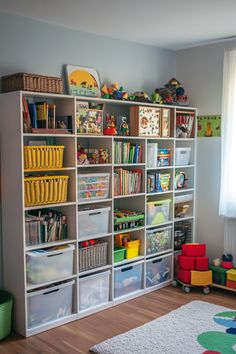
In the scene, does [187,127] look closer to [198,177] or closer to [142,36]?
[198,177]

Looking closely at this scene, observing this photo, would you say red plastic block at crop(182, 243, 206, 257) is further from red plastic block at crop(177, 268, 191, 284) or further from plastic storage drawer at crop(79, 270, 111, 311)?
plastic storage drawer at crop(79, 270, 111, 311)

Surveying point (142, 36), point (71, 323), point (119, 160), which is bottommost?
point (71, 323)

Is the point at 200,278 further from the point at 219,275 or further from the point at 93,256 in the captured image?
the point at 93,256

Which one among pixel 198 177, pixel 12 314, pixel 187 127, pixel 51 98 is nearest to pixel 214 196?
pixel 198 177

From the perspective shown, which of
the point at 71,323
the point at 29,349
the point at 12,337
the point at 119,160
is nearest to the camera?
the point at 29,349

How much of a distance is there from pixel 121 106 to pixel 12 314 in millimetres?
2189

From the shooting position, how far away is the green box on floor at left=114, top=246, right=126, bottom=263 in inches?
151

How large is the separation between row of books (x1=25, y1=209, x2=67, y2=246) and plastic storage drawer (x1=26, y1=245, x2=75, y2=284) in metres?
0.09

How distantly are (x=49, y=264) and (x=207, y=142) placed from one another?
219 centimetres

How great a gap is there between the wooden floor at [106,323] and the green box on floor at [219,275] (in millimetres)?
107

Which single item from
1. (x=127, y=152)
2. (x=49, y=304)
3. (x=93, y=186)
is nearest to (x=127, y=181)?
(x=127, y=152)

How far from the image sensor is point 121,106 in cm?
418

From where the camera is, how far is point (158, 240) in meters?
4.25

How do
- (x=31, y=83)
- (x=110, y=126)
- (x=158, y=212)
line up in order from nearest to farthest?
(x=31, y=83), (x=110, y=126), (x=158, y=212)
